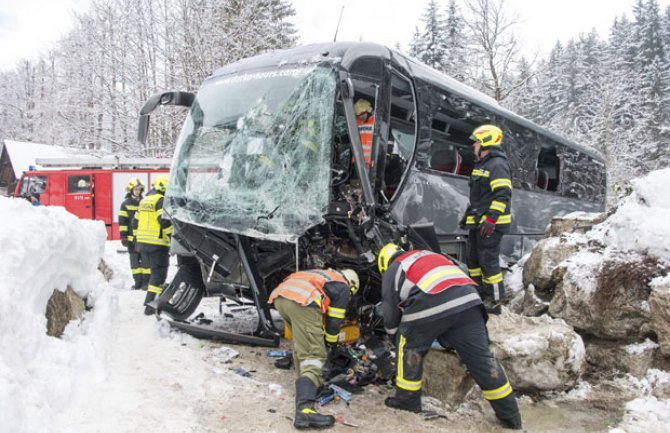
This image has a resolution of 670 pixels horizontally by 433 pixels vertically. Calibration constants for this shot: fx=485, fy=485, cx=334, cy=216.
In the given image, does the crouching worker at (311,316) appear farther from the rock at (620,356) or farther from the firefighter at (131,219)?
the firefighter at (131,219)

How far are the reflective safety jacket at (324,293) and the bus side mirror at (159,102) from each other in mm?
2795

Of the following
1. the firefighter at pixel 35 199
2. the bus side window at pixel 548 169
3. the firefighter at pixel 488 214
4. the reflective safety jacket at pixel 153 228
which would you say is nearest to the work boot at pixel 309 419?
the firefighter at pixel 488 214

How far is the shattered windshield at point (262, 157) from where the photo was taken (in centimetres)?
423

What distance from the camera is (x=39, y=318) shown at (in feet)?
10.8

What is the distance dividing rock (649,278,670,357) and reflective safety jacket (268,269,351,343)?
269 centimetres

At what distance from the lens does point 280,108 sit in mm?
4477

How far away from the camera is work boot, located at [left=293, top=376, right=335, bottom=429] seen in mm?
3256

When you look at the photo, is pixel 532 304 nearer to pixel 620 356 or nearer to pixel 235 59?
pixel 620 356

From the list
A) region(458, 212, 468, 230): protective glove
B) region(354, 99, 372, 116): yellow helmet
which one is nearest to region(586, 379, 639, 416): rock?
region(458, 212, 468, 230): protective glove

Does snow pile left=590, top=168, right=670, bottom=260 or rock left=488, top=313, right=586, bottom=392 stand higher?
snow pile left=590, top=168, right=670, bottom=260

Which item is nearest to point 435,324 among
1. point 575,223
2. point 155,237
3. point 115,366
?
point 115,366

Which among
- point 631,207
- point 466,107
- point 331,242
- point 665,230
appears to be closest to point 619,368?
point 665,230

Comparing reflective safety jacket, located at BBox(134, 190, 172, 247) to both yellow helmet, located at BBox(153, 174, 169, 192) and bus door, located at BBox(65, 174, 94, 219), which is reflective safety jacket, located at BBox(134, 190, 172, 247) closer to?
yellow helmet, located at BBox(153, 174, 169, 192)

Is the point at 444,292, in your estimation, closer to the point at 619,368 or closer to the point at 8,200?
the point at 619,368
